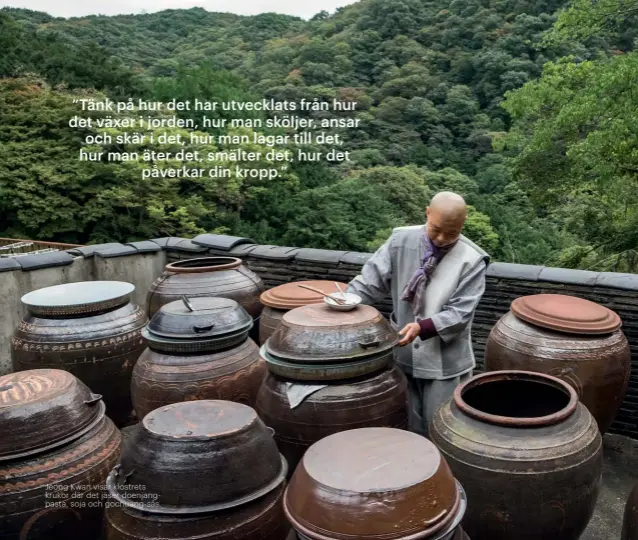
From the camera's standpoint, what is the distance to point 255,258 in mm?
6098

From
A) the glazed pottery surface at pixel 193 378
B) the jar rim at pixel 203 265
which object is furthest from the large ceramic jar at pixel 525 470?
the jar rim at pixel 203 265

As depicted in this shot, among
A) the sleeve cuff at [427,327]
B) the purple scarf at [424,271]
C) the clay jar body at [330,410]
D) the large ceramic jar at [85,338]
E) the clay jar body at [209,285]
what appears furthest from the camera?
the clay jar body at [209,285]

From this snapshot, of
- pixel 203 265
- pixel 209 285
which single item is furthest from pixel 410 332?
pixel 203 265

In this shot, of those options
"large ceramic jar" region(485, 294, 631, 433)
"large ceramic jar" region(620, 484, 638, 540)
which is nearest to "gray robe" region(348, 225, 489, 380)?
"large ceramic jar" region(485, 294, 631, 433)

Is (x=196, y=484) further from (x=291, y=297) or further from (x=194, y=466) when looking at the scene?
(x=291, y=297)

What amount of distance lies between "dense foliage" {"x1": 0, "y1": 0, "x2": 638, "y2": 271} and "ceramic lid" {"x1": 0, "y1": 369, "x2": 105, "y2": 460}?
9.92 meters

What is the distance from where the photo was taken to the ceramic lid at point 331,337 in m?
3.04

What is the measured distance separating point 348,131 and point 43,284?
28.3 m

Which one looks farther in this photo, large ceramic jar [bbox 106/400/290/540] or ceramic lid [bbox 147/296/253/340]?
ceramic lid [bbox 147/296/253/340]

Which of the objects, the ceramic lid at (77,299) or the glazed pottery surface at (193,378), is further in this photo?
the ceramic lid at (77,299)

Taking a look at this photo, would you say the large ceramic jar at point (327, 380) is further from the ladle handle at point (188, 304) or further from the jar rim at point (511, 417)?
the ladle handle at point (188, 304)

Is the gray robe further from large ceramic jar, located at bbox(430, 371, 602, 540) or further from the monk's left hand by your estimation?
large ceramic jar, located at bbox(430, 371, 602, 540)

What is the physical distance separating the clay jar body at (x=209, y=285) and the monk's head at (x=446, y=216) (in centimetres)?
208

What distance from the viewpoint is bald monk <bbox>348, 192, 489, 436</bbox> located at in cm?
328
